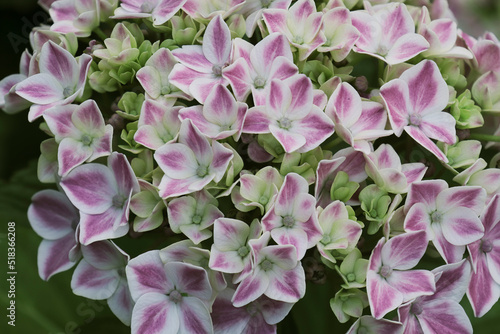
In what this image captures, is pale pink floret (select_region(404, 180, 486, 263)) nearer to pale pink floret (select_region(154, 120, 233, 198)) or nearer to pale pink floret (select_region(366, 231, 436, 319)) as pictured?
pale pink floret (select_region(366, 231, 436, 319))

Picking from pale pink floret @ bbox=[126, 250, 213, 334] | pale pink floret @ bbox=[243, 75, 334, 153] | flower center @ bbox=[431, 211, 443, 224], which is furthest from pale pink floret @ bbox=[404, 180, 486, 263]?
pale pink floret @ bbox=[126, 250, 213, 334]

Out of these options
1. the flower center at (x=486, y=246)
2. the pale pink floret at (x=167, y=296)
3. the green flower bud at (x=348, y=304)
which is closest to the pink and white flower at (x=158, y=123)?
the pale pink floret at (x=167, y=296)

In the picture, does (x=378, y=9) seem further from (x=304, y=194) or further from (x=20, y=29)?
(x=20, y=29)

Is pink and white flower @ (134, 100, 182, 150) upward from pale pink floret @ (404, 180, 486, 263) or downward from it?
upward

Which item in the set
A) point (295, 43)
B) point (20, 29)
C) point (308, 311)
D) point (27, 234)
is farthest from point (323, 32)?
point (20, 29)

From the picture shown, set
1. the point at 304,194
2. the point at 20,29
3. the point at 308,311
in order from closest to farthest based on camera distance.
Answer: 1. the point at 304,194
2. the point at 308,311
3. the point at 20,29

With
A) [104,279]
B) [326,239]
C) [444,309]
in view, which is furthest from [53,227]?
[444,309]
